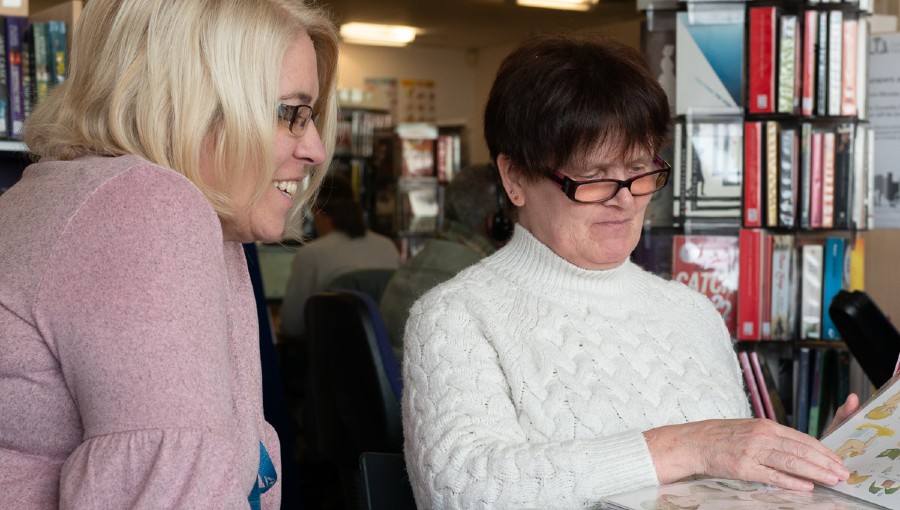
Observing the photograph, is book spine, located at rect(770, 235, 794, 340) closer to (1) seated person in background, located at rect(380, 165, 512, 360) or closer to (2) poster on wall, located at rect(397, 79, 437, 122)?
(1) seated person in background, located at rect(380, 165, 512, 360)

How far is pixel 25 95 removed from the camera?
8.70ft

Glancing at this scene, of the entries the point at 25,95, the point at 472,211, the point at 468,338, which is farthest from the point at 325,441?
the point at 468,338

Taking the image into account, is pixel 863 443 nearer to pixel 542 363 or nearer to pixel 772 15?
pixel 542 363

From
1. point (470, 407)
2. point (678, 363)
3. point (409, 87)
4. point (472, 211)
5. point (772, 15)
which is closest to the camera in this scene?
point (470, 407)

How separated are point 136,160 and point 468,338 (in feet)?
2.24

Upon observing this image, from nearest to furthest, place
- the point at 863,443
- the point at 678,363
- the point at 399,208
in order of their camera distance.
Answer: the point at 863,443, the point at 678,363, the point at 399,208

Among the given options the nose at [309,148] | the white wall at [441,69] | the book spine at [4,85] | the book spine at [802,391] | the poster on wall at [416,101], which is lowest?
the book spine at [802,391]

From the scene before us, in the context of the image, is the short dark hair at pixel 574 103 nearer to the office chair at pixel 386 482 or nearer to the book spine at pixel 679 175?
the office chair at pixel 386 482

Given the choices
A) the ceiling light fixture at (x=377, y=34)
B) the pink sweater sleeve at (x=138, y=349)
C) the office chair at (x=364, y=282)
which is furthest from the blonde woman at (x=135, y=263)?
the ceiling light fixture at (x=377, y=34)

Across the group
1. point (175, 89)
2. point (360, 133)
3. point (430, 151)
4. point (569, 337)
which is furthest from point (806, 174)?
point (360, 133)

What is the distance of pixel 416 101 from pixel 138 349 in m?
8.51

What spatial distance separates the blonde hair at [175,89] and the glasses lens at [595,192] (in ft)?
1.94

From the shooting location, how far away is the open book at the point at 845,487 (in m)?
1.10

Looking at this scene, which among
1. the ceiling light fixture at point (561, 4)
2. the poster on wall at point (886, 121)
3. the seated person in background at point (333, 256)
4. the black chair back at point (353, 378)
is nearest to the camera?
the black chair back at point (353, 378)
